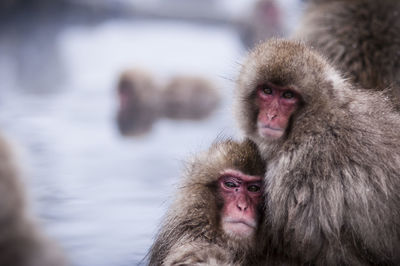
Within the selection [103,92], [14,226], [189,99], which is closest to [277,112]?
[14,226]

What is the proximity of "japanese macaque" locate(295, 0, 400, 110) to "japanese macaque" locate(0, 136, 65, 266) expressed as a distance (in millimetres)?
1390

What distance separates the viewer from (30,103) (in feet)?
22.1

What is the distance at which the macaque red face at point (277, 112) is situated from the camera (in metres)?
2.36

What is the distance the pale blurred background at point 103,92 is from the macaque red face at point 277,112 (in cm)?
103

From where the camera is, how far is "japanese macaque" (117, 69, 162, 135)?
6016mm

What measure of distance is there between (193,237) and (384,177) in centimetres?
68

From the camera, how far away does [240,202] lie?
95.8 inches

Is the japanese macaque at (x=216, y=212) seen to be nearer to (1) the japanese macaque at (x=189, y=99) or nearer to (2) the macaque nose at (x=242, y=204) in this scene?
(2) the macaque nose at (x=242, y=204)

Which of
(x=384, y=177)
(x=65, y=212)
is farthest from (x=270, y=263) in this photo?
(x=65, y=212)

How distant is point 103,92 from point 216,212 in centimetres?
519

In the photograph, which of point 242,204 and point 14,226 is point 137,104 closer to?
point 14,226

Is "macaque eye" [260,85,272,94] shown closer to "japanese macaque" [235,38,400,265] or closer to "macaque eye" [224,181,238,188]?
"japanese macaque" [235,38,400,265]

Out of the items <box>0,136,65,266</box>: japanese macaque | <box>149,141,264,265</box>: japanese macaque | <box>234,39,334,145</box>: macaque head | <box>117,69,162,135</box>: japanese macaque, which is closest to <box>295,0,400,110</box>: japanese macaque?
<box>234,39,334,145</box>: macaque head

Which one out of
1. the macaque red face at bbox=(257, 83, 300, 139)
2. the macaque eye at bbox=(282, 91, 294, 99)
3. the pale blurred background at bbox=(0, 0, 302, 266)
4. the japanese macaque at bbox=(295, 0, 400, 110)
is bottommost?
the pale blurred background at bbox=(0, 0, 302, 266)
